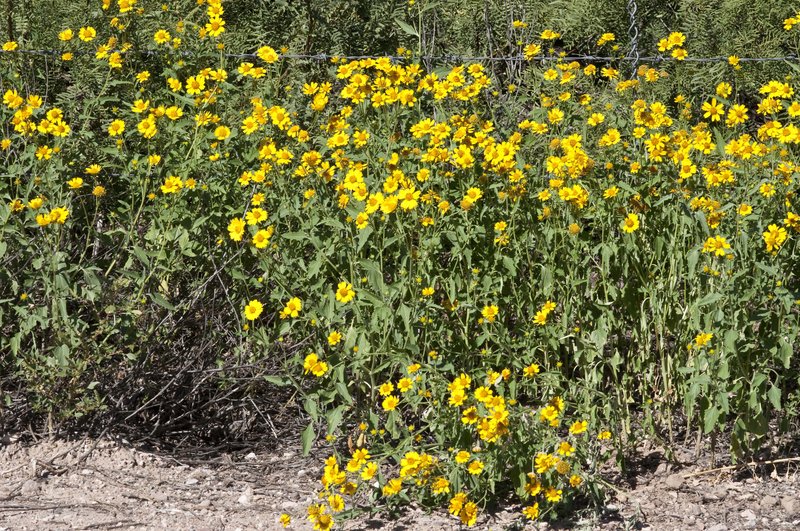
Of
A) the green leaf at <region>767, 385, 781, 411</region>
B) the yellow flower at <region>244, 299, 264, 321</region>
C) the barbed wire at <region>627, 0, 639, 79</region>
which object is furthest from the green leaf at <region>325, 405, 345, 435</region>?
the barbed wire at <region>627, 0, 639, 79</region>

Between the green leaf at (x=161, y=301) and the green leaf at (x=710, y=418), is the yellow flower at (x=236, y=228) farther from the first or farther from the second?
the green leaf at (x=710, y=418)

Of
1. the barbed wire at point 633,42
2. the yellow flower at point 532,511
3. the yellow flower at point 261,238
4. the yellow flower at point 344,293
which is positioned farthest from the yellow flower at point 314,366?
the barbed wire at point 633,42

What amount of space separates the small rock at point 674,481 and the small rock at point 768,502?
265 mm

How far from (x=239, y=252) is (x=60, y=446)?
93cm

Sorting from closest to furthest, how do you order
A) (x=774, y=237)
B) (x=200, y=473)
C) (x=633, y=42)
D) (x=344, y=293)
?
1. (x=774, y=237)
2. (x=344, y=293)
3. (x=200, y=473)
4. (x=633, y=42)

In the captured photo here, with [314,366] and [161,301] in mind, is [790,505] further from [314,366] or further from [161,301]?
[161,301]

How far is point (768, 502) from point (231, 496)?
1.73 metres

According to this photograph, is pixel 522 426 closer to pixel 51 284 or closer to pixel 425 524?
pixel 425 524

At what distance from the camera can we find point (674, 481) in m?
3.70

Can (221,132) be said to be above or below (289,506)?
above

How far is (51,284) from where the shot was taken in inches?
138

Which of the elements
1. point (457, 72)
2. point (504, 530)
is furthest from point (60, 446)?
point (457, 72)

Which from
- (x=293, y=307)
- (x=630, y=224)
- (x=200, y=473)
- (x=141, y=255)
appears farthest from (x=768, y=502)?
(x=141, y=255)

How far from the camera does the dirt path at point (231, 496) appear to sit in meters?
3.42
